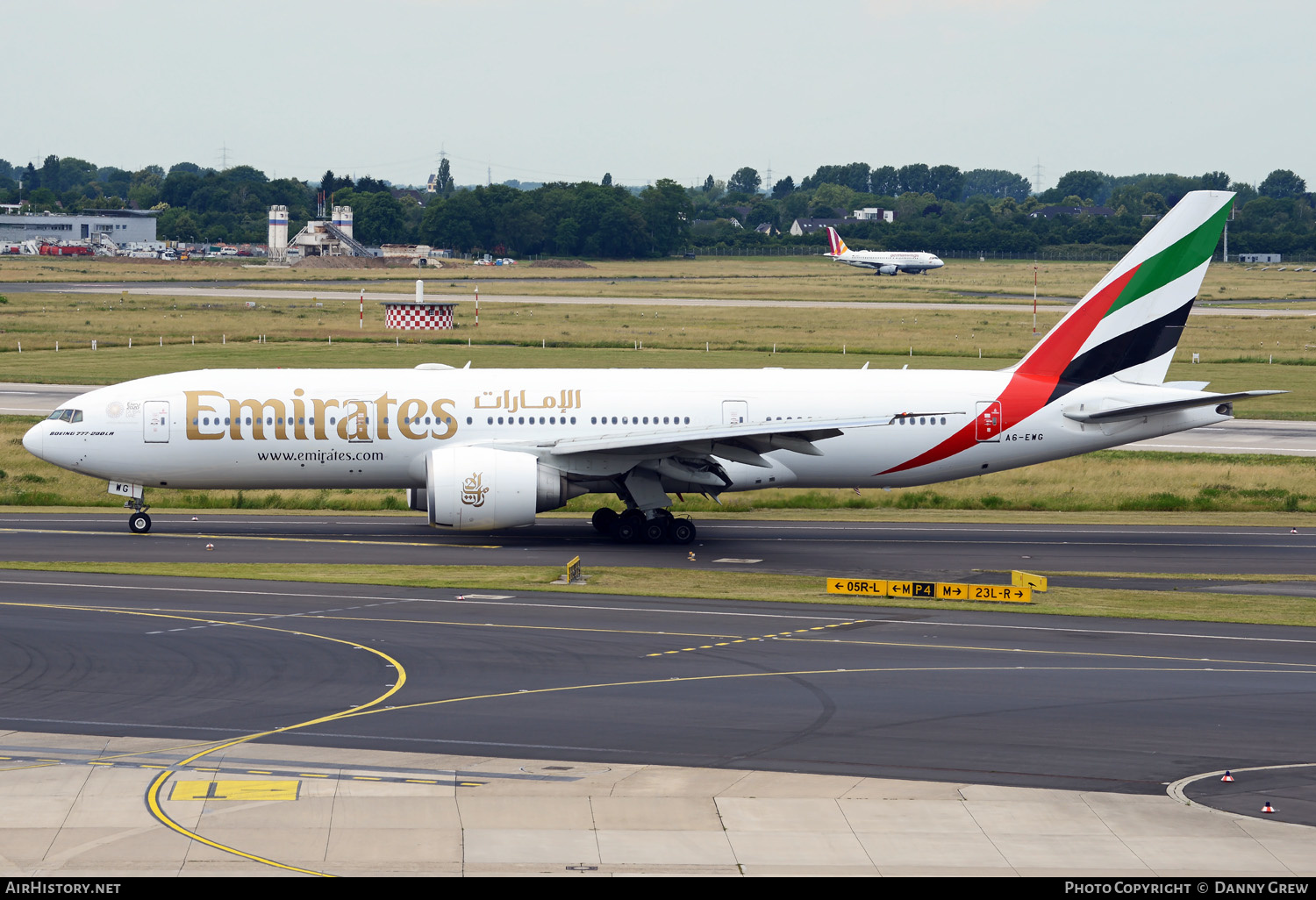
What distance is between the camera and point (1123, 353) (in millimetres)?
41031

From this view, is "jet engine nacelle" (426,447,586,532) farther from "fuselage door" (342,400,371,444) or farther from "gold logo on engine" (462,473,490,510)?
"fuselage door" (342,400,371,444)

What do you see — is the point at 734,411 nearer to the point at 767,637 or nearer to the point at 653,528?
the point at 653,528

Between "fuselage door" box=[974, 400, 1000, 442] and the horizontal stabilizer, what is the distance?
2102mm

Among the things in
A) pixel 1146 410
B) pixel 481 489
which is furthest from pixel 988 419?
pixel 481 489

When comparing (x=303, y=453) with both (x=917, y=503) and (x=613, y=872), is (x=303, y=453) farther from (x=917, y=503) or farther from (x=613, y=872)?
(x=613, y=872)

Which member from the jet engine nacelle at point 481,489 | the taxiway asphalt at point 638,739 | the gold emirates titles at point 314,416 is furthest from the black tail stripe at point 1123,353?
the gold emirates titles at point 314,416

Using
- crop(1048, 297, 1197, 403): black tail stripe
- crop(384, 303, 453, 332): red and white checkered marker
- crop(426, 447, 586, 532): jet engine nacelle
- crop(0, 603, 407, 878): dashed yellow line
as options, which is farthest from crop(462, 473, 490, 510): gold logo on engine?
crop(384, 303, 453, 332): red and white checkered marker

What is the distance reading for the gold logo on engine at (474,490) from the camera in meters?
36.4

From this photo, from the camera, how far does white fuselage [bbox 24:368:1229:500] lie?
39000 mm

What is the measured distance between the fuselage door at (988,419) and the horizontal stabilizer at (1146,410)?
2.10 metres

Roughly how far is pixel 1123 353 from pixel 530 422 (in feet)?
57.5

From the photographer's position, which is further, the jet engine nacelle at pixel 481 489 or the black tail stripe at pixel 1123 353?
the black tail stripe at pixel 1123 353

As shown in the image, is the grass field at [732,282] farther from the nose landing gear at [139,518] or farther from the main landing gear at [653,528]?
the main landing gear at [653,528]
